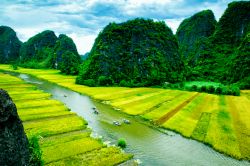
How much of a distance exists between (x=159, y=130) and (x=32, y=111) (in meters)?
21.3

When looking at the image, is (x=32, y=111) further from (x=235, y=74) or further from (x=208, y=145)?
(x=235, y=74)

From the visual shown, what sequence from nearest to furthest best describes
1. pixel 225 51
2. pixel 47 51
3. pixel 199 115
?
pixel 199 115, pixel 225 51, pixel 47 51

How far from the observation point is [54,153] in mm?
27172

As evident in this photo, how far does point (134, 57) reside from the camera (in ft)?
306

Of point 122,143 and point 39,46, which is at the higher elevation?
point 39,46

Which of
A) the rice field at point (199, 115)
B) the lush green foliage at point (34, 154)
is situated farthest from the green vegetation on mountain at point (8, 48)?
the lush green foliage at point (34, 154)

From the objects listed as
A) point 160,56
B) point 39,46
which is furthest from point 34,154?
point 39,46

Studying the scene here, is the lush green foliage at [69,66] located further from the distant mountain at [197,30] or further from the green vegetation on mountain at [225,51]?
the distant mountain at [197,30]

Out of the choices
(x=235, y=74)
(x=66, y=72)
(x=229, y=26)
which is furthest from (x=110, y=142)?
(x=229, y=26)

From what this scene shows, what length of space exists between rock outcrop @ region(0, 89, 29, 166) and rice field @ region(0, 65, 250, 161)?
6848 mm

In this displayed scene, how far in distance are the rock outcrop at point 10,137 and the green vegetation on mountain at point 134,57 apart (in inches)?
2504

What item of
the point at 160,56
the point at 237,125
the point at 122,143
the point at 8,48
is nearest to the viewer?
the point at 122,143

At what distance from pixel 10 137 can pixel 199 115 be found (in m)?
33.1

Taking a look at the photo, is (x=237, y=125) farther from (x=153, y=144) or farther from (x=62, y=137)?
(x=62, y=137)
